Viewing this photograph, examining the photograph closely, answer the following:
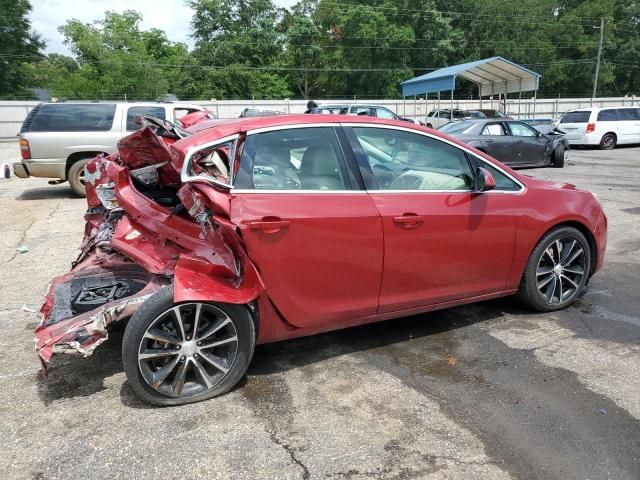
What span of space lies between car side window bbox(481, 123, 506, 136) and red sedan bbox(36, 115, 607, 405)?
398 inches

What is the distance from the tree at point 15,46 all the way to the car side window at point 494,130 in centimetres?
4753

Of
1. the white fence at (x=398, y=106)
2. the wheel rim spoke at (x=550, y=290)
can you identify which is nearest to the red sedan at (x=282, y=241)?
the wheel rim spoke at (x=550, y=290)

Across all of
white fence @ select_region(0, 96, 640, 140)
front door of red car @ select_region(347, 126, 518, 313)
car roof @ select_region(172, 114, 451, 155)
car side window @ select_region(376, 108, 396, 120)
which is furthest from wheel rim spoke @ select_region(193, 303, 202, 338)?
white fence @ select_region(0, 96, 640, 140)

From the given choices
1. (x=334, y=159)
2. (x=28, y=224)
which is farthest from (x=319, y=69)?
(x=334, y=159)

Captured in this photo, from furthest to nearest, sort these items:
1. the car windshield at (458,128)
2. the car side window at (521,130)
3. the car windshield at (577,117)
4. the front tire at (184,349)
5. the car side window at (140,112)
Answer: the car windshield at (577,117)
the car side window at (521,130)
the car windshield at (458,128)
the car side window at (140,112)
the front tire at (184,349)

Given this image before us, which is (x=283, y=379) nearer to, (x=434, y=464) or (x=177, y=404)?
(x=177, y=404)

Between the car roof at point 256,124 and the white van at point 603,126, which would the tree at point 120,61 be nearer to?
the white van at point 603,126

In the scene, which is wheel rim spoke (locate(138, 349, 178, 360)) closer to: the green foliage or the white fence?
the white fence

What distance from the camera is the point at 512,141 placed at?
14.1m

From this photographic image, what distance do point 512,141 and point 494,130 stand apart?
2.00ft

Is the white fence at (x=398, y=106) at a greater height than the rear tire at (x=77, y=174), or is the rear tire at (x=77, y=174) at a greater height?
the white fence at (x=398, y=106)

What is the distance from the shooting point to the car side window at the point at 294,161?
3209mm

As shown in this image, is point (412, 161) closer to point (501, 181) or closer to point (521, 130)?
point (501, 181)

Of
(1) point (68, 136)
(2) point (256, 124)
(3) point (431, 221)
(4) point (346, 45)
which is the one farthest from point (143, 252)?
(4) point (346, 45)
